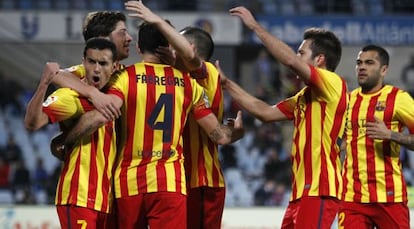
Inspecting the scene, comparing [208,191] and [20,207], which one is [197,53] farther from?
[20,207]

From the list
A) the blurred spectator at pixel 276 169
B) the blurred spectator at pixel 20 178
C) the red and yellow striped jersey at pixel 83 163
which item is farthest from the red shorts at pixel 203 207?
the blurred spectator at pixel 20 178

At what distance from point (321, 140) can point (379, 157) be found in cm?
128

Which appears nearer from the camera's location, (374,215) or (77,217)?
(77,217)

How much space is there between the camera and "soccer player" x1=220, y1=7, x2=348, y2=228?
21.9ft

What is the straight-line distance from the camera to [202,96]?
6523 millimetres

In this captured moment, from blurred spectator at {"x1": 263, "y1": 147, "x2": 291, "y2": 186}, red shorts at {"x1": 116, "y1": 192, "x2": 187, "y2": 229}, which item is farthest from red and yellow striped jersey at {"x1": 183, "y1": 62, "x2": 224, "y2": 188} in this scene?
blurred spectator at {"x1": 263, "y1": 147, "x2": 291, "y2": 186}

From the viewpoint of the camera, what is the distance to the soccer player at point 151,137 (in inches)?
243

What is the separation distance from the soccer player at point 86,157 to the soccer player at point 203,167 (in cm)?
94

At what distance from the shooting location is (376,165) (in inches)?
309

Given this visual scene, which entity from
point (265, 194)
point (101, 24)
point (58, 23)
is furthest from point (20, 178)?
point (101, 24)

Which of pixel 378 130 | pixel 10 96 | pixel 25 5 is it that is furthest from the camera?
pixel 10 96

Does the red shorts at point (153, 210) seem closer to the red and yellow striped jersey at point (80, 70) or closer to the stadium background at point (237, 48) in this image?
the red and yellow striped jersey at point (80, 70)

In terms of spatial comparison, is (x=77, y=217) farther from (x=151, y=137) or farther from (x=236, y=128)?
(x=236, y=128)

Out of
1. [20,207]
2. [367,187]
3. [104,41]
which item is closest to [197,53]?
[104,41]
